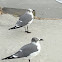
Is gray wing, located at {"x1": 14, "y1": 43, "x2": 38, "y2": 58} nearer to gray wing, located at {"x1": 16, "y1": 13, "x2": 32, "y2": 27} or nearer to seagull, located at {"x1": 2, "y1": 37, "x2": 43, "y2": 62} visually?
seagull, located at {"x1": 2, "y1": 37, "x2": 43, "y2": 62}

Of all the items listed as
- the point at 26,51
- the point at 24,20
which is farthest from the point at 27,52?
the point at 24,20

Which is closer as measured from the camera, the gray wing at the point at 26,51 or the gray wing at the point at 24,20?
the gray wing at the point at 26,51

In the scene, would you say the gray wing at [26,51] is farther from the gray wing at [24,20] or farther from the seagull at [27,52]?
the gray wing at [24,20]

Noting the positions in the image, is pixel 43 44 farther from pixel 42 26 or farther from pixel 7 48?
pixel 42 26

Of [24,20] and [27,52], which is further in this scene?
[24,20]

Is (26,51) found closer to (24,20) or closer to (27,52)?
(27,52)

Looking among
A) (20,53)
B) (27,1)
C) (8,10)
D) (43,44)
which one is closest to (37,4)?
(27,1)

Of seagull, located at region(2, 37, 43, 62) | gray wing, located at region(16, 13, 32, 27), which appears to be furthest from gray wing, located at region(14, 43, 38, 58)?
gray wing, located at region(16, 13, 32, 27)

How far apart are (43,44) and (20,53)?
4.73 ft

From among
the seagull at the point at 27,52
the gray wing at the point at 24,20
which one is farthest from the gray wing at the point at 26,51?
the gray wing at the point at 24,20

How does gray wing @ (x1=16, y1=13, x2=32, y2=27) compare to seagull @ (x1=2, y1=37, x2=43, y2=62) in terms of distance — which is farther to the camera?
gray wing @ (x1=16, y1=13, x2=32, y2=27)

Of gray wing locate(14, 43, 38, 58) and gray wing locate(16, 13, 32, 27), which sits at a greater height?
gray wing locate(16, 13, 32, 27)

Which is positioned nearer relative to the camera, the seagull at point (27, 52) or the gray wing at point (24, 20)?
the seagull at point (27, 52)

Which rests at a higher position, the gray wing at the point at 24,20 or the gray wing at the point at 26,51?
the gray wing at the point at 24,20
